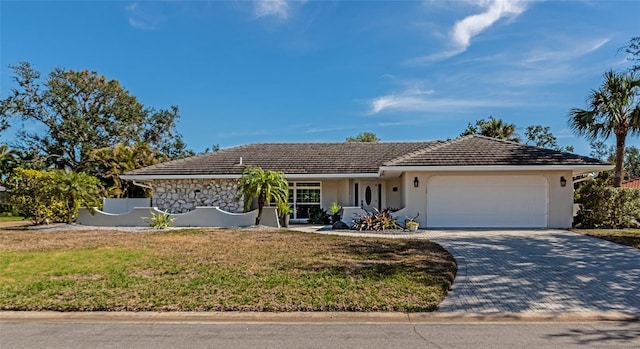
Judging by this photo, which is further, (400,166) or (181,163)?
(181,163)

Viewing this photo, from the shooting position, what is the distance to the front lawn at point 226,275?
18.5 feet

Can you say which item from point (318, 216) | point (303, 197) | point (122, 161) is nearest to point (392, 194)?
point (318, 216)

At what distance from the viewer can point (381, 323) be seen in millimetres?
4992

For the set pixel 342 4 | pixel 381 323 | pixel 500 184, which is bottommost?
pixel 381 323

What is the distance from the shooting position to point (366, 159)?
21078 millimetres

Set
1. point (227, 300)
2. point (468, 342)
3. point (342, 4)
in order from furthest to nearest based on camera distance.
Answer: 1. point (342, 4)
2. point (227, 300)
3. point (468, 342)

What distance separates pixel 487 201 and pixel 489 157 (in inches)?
71.9

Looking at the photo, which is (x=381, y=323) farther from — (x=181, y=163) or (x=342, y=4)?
(x=181, y=163)

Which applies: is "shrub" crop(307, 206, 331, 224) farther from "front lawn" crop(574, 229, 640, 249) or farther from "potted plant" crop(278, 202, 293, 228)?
"front lawn" crop(574, 229, 640, 249)

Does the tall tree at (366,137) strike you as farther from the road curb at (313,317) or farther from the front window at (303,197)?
the road curb at (313,317)

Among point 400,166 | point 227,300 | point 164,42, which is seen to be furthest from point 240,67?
point 227,300

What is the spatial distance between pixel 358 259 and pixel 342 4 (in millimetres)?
8331

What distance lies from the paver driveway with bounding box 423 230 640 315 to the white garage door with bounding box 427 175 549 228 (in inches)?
142

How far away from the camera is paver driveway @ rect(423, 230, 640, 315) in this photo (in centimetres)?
565
